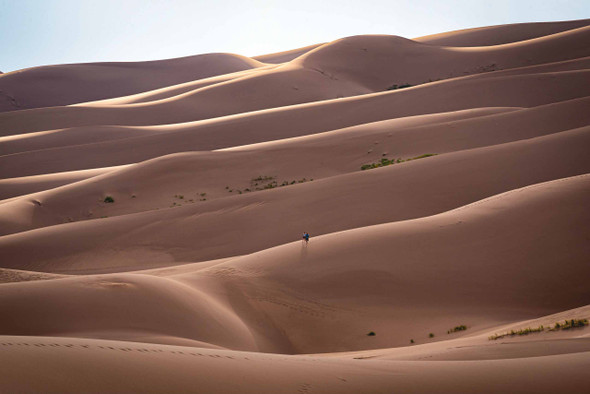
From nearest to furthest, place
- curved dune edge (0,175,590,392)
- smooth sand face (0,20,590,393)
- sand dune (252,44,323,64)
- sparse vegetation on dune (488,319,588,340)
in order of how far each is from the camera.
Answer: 1. curved dune edge (0,175,590,392)
2. smooth sand face (0,20,590,393)
3. sparse vegetation on dune (488,319,588,340)
4. sand dune (252,44,323,64)

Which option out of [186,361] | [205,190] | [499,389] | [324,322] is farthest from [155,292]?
[205,190]

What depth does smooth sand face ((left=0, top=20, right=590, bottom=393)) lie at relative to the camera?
17.9 feet

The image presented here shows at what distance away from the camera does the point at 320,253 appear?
13.4 metres

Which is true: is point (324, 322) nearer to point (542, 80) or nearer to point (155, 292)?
point (155, 292)

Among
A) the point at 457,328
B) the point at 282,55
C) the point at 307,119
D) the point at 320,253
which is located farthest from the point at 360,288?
the point at 282,55

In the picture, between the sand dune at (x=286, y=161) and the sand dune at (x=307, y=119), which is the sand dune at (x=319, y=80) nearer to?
the sand dune at (x=307, y=119)

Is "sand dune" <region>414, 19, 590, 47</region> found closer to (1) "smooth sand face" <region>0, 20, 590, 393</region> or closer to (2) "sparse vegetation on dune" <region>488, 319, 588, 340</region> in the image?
(1) "smooth sand face" <region>0, 20, 590, 393</region>

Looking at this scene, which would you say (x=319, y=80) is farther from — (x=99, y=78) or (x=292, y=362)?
(x=99, y=78)

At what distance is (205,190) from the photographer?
25.4 meters

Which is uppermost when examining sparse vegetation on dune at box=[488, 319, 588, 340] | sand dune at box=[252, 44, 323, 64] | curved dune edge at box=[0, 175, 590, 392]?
sand dune at box=[252, 44, 323, 64]

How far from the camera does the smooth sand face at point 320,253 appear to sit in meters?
5.45

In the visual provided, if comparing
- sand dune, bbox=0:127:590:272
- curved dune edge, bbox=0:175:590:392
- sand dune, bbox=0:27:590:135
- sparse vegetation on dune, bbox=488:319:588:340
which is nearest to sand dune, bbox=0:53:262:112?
sand dune, bbox=0:27:590:135

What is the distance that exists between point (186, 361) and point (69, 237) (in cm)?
1619

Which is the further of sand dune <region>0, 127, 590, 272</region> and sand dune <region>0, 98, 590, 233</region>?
sand dune <region>0, 98, 590, 233</region>
